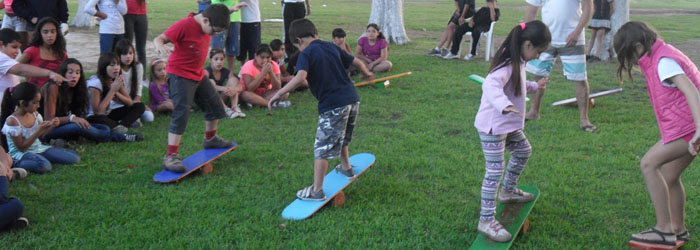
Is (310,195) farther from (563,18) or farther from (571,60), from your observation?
(563,18)

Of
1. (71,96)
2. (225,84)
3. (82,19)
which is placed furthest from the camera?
(82,19)

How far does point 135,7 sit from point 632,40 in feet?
23.8

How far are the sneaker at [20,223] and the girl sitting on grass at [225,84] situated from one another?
3.71 m

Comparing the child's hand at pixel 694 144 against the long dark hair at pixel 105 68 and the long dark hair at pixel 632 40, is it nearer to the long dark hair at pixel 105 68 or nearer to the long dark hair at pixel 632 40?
→ the long dark hair at pixel 632 40

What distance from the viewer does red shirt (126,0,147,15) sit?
29.9ft

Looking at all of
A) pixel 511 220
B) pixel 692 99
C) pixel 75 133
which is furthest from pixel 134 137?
pixel 692 99

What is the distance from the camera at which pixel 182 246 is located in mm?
4160

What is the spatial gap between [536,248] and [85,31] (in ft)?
52.0

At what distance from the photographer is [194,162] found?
5746 mm

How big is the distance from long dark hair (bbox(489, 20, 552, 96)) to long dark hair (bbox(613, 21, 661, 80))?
449 mm

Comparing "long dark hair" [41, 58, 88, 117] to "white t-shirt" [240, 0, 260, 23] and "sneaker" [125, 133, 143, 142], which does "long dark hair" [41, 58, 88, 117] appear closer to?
"sneaker" [125, 133, 143, 142]

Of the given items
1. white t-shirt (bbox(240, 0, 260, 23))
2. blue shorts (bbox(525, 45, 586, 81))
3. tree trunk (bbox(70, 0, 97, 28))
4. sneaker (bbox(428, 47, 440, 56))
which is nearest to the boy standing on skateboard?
blue shorts (bbox(525, 45, 586, 81))

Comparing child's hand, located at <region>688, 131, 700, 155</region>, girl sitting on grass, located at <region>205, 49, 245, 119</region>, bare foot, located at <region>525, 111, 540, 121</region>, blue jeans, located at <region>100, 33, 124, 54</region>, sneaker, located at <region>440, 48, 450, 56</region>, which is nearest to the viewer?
child's hand, located at <region>688, 131, 700, 155</region>

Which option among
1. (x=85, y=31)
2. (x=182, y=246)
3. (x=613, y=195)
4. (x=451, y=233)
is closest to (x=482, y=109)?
(x=451, y=233)
